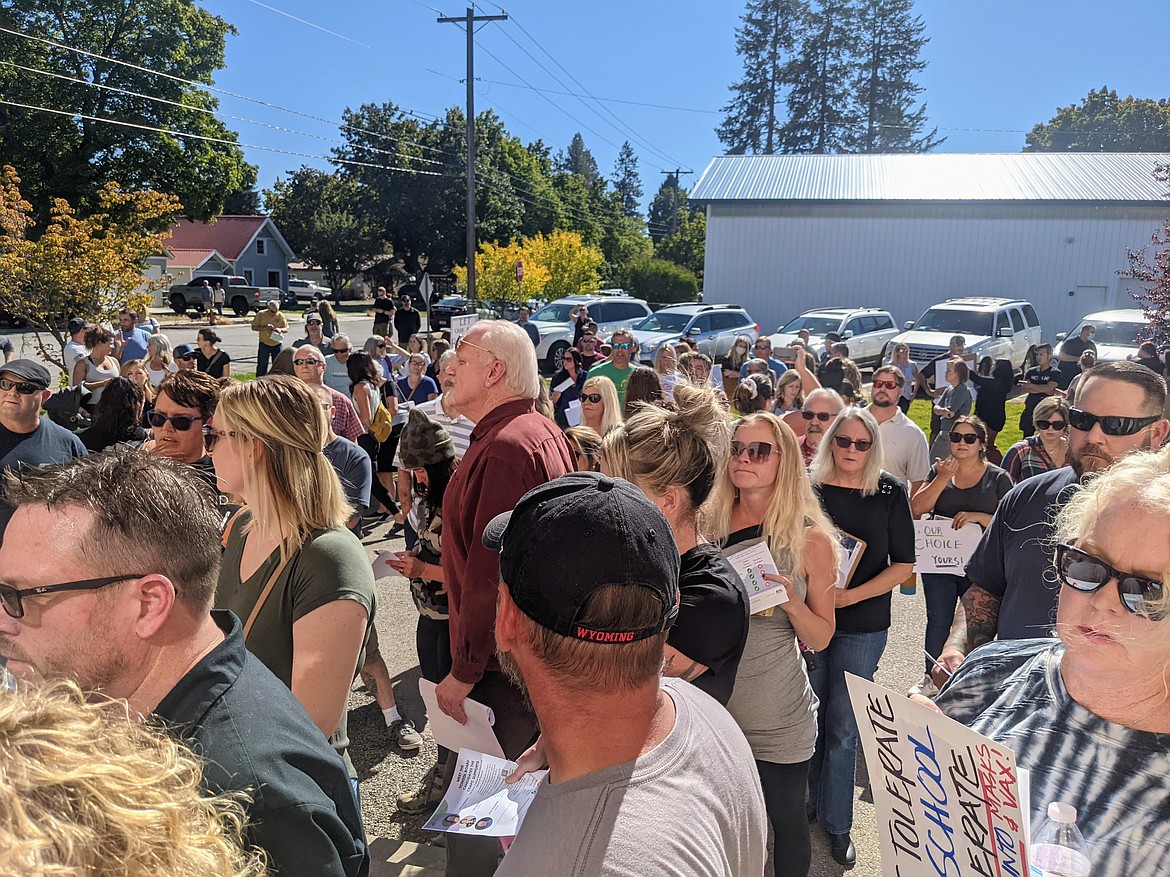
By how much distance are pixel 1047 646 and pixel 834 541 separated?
3.45ft

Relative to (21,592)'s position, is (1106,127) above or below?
above

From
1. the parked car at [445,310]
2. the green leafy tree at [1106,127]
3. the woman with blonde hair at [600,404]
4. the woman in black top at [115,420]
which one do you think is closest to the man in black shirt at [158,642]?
the woman in black top at [115,420]

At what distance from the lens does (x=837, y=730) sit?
377 centimetres

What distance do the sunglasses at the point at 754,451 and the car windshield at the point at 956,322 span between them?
19.2 meters

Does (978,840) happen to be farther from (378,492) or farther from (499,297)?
(499,297)

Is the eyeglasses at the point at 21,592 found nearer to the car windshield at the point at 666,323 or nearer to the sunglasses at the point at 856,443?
the sunglasses at the point at 856,443

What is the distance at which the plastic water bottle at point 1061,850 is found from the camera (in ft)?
5.58

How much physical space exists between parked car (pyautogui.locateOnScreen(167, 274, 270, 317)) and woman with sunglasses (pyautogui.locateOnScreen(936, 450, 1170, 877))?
45935mm

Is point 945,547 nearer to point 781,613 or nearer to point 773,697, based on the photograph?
point 781,613

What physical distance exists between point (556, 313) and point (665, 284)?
2274 centimetres

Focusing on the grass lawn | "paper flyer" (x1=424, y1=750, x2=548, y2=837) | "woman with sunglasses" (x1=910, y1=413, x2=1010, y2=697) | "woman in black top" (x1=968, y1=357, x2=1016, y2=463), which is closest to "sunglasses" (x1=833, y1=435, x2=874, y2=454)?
"woman with sunglasses" (x1=910, y1=413, x2=1010, y2=697)

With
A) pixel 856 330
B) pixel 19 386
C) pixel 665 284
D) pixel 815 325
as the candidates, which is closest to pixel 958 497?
pixel 19 386

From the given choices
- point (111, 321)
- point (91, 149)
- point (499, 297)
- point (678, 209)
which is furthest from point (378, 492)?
point (678, 209)

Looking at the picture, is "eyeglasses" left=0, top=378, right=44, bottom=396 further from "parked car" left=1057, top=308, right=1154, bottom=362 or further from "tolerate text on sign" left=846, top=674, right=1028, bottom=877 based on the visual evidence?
"parked car" left=1057, top=308, right=1154, bottom=362
